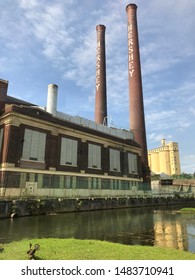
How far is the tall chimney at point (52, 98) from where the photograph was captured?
35.5 metres

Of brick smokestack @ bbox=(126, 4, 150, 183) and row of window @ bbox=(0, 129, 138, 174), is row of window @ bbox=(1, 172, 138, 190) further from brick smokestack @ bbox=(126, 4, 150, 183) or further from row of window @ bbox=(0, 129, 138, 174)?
brick smokestack @ bbox=(126, 4, 150, 183)

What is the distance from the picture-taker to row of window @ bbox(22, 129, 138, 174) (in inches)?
1188

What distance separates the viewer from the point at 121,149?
45.6 meters

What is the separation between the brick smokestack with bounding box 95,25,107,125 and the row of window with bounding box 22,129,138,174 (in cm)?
1310

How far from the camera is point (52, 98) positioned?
3588 centimetres

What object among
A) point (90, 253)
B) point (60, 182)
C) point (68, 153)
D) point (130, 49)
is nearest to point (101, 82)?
point (130, 49)

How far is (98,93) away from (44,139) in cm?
2880

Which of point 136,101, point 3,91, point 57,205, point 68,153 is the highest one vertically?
point 136,101

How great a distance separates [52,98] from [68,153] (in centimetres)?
882

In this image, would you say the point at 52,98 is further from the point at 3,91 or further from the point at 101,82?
the point at 101,82

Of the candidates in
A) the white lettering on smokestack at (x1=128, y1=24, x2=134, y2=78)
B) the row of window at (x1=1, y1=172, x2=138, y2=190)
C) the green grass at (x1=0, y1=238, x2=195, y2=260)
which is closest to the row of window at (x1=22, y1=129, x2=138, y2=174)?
the row of window at (x1=1, y1=172, x2=138, y2=190)

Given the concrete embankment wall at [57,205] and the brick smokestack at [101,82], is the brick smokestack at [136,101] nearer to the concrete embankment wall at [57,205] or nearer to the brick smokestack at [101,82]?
the brick smokestack at [101,82]

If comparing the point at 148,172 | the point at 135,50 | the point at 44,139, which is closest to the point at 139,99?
the point at 135,50
